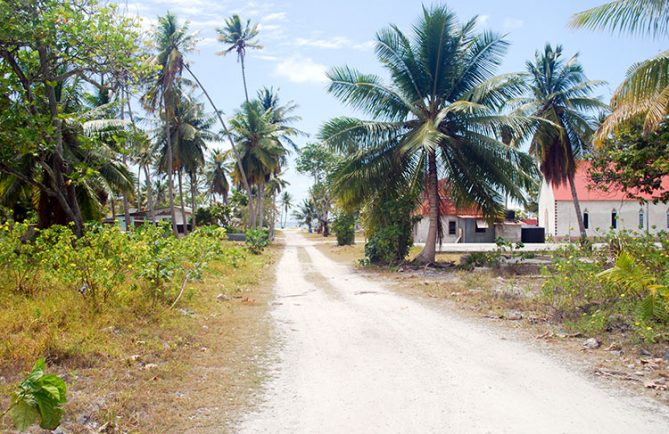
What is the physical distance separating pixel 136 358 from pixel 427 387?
317 centimetres

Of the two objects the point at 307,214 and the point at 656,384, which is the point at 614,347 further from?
the point at 307,214

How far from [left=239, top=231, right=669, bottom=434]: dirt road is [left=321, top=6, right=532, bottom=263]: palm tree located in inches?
359

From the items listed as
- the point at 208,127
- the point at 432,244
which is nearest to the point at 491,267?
the point at 432,244

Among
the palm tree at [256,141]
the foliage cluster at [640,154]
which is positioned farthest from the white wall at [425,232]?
the foliage cluster at [640,154]

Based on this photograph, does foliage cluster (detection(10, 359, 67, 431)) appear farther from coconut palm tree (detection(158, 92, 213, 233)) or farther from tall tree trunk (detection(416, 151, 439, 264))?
coconut palm tree (detection(158, 92, 213, 233))

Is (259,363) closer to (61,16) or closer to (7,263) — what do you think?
(7,263)

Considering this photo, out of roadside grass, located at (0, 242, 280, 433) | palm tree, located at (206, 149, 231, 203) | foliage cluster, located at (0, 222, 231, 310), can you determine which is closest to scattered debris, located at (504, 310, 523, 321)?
roadside grass, located at (0, 242, 280, 433)

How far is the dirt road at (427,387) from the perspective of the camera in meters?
4.32

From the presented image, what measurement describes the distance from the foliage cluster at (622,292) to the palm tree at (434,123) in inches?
252

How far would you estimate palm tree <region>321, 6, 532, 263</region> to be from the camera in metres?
16.5

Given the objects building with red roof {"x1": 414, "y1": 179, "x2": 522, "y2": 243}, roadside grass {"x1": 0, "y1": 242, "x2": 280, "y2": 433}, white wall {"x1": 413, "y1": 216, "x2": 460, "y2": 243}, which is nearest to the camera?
roadside grass {"x1": 0, "y1": 242, "x2": 280, "y2": 433}

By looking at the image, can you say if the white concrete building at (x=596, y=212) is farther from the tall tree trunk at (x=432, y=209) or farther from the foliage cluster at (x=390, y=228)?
the foliage cluster at (x=390, y=228)

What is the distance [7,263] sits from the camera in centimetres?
795

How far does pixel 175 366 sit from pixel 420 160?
1329cm
